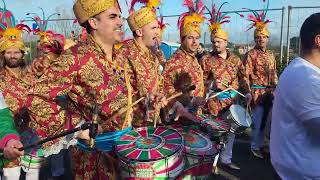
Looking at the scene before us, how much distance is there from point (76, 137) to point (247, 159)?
4.59 m

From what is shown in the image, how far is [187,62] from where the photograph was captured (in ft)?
16.4

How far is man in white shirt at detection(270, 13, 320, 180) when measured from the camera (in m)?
2.21

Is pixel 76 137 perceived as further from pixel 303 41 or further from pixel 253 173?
pixel 253 173

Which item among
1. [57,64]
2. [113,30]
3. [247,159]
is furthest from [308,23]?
[247,159]

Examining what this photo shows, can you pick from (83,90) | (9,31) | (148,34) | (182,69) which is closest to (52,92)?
(83,90)

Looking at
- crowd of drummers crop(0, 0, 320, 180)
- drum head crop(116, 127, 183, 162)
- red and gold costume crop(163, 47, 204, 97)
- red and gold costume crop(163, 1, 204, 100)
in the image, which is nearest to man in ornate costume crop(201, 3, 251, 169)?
red and gold costume crop(163, 1, 204, 100)

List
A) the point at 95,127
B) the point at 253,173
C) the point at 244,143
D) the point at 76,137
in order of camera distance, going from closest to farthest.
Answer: the point at 95,127 → the point at 76,137 → the point at 253,173 → the point at 244,143

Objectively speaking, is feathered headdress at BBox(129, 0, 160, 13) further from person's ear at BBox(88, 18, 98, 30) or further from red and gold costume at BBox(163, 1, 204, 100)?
person's ear at BBox(88, 18, 98, 30)

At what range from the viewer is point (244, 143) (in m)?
7.64

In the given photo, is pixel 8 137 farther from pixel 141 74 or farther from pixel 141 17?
pixel 141 17

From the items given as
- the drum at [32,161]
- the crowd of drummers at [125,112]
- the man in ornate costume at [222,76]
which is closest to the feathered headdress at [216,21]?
the man in ornate costume at [222,76]

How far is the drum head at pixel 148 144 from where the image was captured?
2799 millimetres

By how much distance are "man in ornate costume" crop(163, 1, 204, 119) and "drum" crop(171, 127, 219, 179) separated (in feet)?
2.82

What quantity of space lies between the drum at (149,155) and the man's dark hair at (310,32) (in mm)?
1168
